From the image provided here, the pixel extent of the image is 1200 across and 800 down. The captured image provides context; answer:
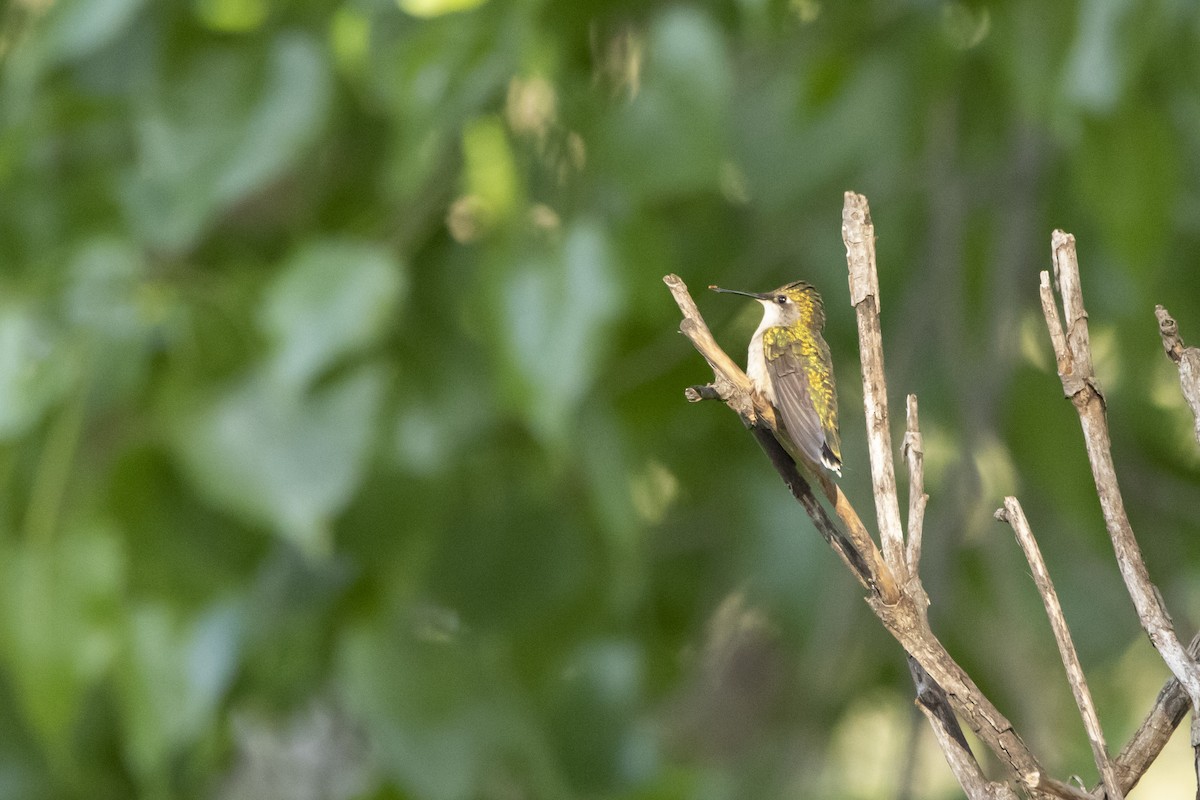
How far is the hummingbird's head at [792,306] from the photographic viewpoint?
0.36 metres

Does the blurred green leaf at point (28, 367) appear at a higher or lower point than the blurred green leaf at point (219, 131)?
lower

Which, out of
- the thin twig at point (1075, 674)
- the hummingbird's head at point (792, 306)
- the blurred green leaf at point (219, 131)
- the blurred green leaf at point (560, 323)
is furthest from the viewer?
the blurred green leaf at point (219, 131)

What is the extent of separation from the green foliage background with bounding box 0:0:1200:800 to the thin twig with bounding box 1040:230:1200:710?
425 millimetres

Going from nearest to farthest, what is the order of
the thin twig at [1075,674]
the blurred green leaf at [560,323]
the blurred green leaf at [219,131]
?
the thin twig at [1075,674] < the blurred green leaf at [560,323] < the blurred green leaf at [219,131]

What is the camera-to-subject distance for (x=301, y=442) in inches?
32.6

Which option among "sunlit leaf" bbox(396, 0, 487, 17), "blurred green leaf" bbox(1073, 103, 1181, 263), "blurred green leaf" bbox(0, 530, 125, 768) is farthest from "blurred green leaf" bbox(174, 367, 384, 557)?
"blurred green leaf" bbox(1073, 103, 1181, 263)

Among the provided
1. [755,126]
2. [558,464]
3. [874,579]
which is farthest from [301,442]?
[874,579]

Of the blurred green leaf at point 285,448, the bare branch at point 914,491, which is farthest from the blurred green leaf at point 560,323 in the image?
the bare branch at point 914,491

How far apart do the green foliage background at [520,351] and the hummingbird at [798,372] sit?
12.3 inches

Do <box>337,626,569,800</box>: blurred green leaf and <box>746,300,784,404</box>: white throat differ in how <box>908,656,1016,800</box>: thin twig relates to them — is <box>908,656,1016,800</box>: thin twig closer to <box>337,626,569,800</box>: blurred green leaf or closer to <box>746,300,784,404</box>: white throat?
<box>746,300,784,404</box>: white throat

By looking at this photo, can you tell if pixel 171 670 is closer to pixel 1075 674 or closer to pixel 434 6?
pixel 434 6

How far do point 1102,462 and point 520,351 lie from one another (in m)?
0.57

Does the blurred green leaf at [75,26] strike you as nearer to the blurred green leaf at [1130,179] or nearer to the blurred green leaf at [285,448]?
the blurred green leaf at [285,448]

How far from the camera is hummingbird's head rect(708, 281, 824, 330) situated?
36 centimetres
